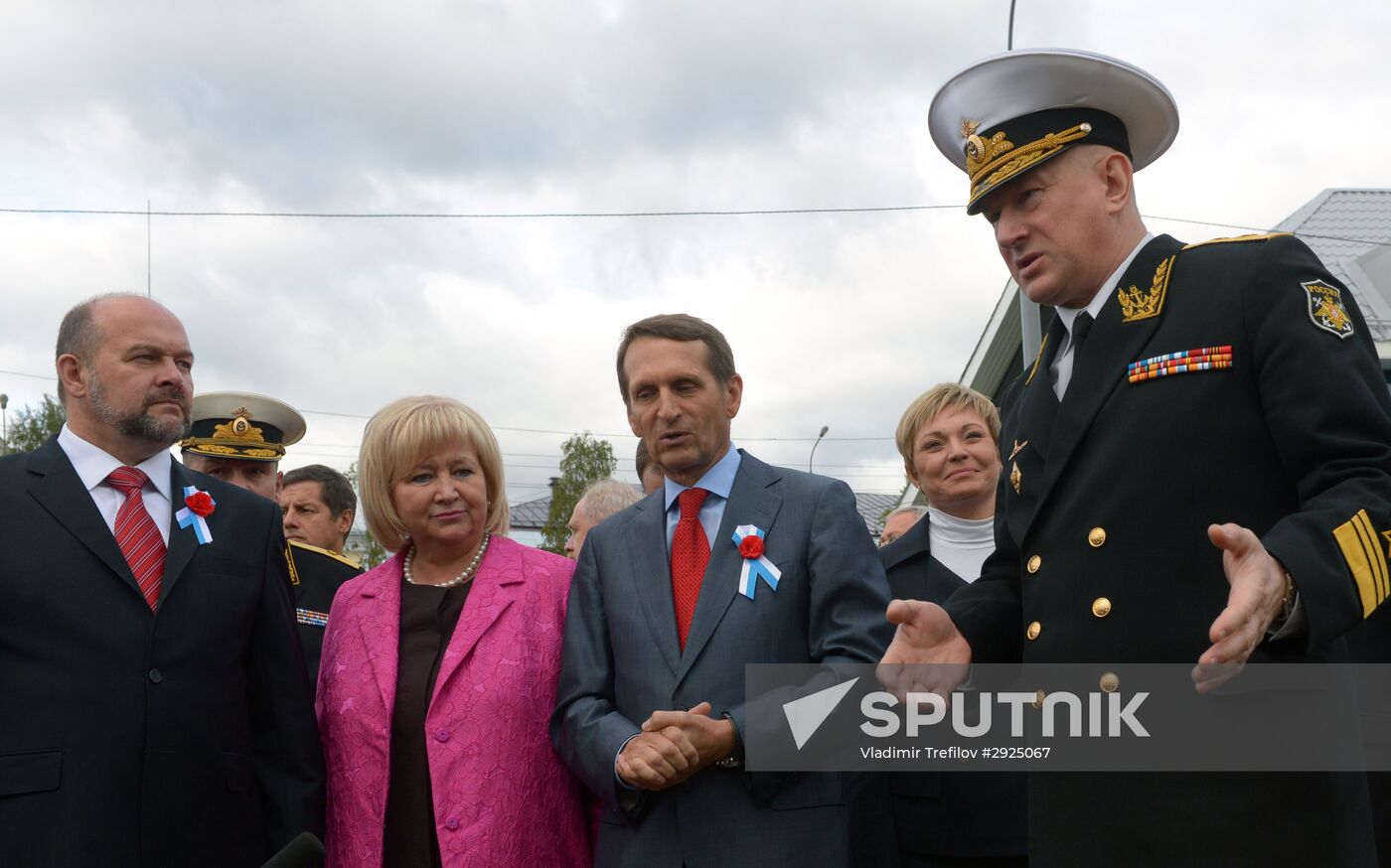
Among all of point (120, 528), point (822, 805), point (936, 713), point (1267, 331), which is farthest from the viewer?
point (120, 528)

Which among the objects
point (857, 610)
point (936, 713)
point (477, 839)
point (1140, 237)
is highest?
point (1140, 237)

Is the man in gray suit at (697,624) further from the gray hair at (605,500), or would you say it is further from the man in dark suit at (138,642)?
the gray hair at (605,500)

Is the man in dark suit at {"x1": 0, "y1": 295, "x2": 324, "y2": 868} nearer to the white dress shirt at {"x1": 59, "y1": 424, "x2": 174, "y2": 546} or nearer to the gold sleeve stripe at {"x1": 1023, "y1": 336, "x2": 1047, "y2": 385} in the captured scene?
the white dress shirt at {"x1": 59, "y1": 424, "x2": 174, "y2": 546}

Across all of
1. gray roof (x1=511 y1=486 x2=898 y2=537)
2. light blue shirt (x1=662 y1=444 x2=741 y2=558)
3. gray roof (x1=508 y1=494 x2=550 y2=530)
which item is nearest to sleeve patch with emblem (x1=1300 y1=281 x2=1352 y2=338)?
light blue shirt (x1=662 y1=444 x2=741 y2=558)

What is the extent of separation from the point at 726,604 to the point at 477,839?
2.90 feet

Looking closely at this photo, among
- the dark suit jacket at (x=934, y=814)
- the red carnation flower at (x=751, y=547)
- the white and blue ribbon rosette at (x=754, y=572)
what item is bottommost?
the dark suit jacket at (x=934, y=814)

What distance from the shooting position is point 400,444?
373cm

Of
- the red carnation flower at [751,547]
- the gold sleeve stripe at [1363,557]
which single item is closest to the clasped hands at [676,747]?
the red carnation flower at [751,547]

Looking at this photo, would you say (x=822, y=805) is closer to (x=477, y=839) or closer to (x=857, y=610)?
(x=857, y=610)

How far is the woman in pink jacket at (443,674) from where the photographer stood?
3346mm

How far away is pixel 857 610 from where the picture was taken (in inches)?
127

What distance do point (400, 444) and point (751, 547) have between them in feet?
3.71

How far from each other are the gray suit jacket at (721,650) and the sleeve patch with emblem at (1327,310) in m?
1.42

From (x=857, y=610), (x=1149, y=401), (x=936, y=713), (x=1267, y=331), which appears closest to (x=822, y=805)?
(x=857, y=610)
